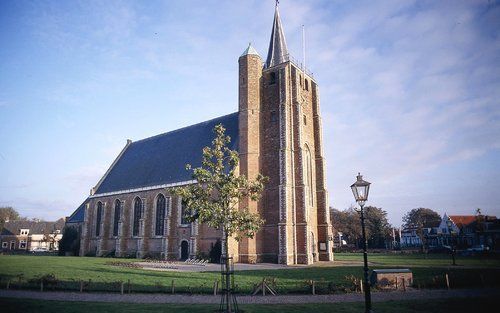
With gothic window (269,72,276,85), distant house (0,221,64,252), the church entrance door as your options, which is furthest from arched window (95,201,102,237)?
distant house (0,221,64,252)

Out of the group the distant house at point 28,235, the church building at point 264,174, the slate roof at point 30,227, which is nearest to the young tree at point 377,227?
the church building at point 264,174

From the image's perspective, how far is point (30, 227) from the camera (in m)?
91.2

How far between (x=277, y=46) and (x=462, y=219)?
68506 mm

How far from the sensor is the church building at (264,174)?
34.0 m

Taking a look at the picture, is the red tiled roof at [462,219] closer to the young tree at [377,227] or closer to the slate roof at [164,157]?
the young tree at [377,227]

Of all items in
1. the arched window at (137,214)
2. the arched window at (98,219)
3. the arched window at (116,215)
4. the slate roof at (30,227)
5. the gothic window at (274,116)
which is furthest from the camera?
the slate roof at (30,227)

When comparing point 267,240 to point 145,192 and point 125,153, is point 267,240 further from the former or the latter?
point 125,153

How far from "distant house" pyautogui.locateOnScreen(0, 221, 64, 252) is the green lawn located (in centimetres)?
8249

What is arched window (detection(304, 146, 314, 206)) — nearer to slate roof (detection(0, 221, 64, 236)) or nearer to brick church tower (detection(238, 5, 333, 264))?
brick church tower (detection(238, 5, 333, 264))

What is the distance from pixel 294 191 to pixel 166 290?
2063 centimetres

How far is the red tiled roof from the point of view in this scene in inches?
3118

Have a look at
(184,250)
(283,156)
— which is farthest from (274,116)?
(184,250)

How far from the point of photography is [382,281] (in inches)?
692

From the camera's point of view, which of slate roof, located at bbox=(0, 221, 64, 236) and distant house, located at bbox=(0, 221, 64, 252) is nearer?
distant house, located at bbox=(0, 221, 64, 252)
